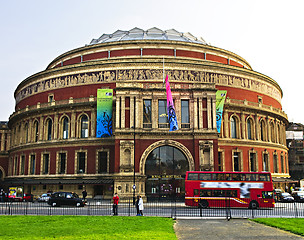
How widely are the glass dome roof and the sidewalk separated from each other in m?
44.6

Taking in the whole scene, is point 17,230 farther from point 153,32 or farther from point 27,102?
point 153,32

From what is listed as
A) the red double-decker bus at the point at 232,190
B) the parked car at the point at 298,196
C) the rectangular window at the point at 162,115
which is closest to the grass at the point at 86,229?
the red double-decker bus at the point at 232,190

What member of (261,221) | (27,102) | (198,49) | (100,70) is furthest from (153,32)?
(261,221)

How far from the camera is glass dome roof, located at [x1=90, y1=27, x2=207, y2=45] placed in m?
61.8

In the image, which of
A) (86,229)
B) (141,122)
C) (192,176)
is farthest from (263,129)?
(86,229)

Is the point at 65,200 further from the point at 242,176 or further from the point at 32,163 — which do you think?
the point at 32,163

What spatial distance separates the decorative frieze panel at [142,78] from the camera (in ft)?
157

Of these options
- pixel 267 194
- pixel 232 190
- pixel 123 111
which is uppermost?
pixel 123 111

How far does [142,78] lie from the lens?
4753 centimetres

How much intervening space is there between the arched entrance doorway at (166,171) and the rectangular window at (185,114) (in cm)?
319

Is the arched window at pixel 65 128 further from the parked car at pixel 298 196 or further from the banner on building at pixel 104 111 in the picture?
the parked car at pixel 298 196

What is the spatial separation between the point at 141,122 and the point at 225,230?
24217mm

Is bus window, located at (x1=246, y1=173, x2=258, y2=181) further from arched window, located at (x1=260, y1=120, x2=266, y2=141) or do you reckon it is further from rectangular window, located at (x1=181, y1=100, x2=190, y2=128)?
arched window, located at (x1=260, y1=120, x2=266, y2=141)

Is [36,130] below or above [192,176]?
above
